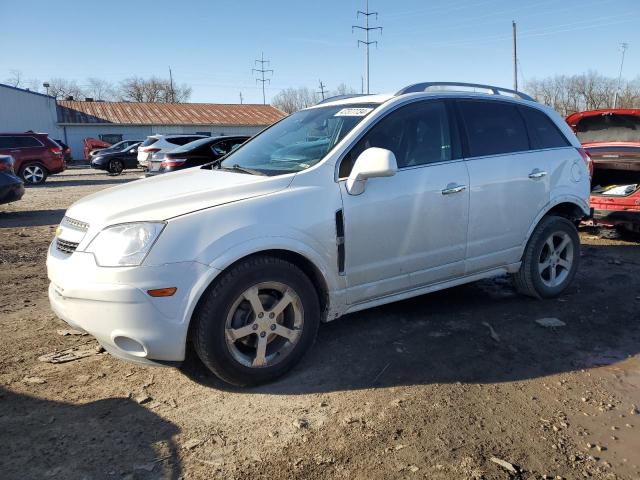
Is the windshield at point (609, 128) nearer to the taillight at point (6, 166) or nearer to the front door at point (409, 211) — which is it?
the front door at point (409, 211)

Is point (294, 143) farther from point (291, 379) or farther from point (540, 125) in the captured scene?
point (540, 125)

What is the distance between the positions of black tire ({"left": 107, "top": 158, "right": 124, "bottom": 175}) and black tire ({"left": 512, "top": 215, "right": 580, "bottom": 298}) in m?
22.9

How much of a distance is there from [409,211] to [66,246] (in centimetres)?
233

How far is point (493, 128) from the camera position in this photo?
4.57m

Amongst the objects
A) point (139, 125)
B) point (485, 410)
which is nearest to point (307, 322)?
point (485, 410)

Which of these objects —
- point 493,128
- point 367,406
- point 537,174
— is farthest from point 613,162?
point 367,406

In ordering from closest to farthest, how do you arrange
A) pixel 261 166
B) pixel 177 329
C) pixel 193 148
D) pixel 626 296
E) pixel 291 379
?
1. pixel 177 329
2. pixel 291 379
3. pixel 261 166
4. pixel 626 296
5. pixel 193 148

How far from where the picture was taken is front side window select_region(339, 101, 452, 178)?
3844 millimetres

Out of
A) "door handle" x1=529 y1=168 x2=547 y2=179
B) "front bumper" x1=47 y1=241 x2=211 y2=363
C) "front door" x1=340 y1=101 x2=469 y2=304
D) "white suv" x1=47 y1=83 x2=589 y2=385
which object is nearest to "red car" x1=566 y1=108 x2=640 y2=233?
"white suv" x1=47 y1=83 x2=589 y2=385

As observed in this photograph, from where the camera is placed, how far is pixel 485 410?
3.11 meters

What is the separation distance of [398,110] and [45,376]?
3113 millimetres

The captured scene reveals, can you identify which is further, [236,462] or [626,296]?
[626,296]

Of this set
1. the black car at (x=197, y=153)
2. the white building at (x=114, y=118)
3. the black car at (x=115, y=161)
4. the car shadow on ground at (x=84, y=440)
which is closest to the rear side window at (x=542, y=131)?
the car shadow on ground at (x=84, y=440)

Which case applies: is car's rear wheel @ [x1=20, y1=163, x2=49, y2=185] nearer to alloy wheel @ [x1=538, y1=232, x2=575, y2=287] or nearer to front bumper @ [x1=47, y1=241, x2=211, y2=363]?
front bumper @ [x1=47, y1=241, x2=211, y2=363]
